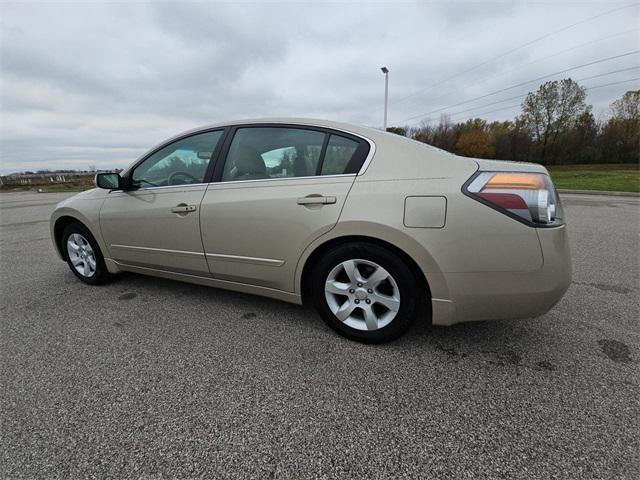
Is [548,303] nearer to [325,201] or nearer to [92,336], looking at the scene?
[325,201]

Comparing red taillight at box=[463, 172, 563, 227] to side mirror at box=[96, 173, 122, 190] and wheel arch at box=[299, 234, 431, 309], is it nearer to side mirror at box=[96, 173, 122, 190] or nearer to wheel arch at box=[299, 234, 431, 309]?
wheel arch at box=[299, 234, 431, 309]

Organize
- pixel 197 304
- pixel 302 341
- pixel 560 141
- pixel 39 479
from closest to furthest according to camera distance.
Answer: pixel 39 479
pixel 302 341
pixel 197 304
pixel 560 141

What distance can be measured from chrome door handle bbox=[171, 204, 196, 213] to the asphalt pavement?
0.86m

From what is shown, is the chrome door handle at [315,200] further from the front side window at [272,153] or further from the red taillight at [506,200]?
the red taillight at [506,200]

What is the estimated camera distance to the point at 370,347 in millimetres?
2188

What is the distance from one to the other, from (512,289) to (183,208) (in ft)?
7.78

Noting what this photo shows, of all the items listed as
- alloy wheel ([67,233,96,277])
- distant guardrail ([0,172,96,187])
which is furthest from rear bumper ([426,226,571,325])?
distant guardrail ([0,172,96,187])

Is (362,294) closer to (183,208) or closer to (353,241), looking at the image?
(353,241)

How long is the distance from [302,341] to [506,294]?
1320 millimetres

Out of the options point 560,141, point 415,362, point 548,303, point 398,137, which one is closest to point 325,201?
point 398,137

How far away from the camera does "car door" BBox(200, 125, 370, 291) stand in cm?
215

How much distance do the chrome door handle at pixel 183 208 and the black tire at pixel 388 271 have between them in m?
1.11

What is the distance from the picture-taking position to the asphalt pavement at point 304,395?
1.38 m

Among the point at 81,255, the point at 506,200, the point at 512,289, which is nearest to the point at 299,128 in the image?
the point at 506,200
